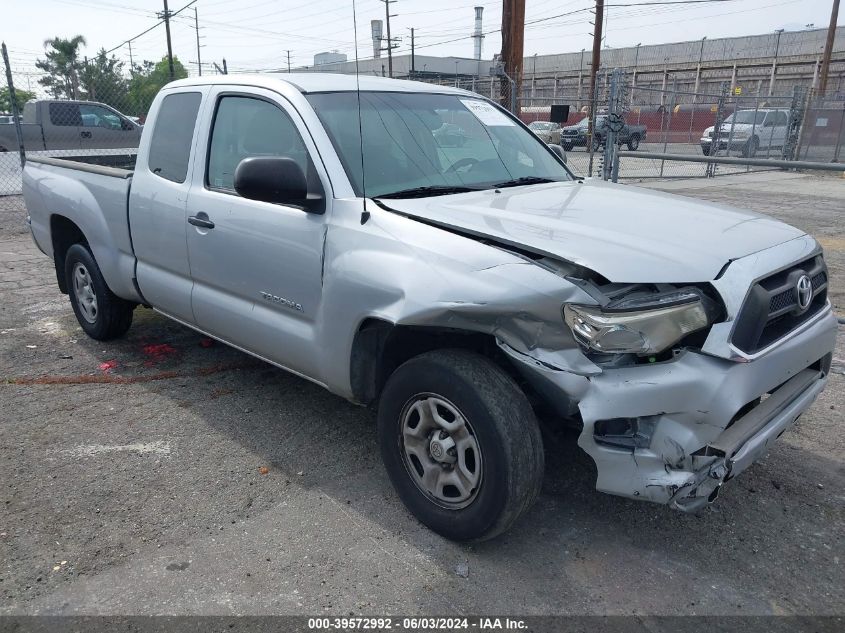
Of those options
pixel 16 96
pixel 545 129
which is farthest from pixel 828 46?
pixel 16 96

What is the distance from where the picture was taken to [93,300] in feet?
17.4

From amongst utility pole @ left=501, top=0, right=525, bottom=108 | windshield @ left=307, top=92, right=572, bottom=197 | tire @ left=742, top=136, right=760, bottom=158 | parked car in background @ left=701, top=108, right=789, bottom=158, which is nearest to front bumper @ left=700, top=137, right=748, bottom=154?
parked car in background @ left=701, top=108, right=789, bottom=158

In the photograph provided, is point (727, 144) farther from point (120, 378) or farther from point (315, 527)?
point (315, 527)

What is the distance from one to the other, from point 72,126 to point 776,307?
670 inches

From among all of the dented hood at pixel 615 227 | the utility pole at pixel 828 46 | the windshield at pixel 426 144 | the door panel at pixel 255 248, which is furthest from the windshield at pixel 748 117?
the door panel at pixel 255 248

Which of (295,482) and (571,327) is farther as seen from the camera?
(295,482)

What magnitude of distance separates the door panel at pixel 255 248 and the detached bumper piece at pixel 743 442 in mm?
1784

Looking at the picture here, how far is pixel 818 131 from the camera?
21.8 meters

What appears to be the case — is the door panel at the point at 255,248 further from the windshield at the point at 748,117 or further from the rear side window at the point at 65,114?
the windshield at the point at 748,117

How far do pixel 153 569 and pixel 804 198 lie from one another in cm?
1476

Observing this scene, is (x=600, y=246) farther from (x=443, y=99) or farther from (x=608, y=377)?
(x=443, y=99)

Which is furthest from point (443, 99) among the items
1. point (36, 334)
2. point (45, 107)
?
point (45, 107)

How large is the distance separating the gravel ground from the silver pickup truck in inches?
11.8

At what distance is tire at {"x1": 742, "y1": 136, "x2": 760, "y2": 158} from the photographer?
831 inches
